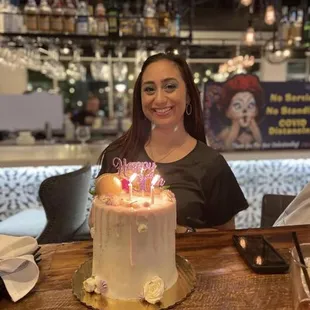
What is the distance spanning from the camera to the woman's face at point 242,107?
3139 millimetres

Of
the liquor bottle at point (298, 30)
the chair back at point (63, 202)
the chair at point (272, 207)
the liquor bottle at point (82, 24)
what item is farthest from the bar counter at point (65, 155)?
the liquor bottle at point (298, 30)

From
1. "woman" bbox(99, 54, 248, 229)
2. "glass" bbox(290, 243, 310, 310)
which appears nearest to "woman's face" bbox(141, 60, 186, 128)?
"woman" bbox(99, 54, 248, 229)

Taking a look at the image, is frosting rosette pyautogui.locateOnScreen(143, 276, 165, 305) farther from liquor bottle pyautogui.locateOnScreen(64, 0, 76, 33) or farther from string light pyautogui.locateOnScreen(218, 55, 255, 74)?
string light pyautogui.locateOnScreen(218, 55, 255, 74)

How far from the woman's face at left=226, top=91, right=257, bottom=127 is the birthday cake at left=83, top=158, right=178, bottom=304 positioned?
2.31 metres

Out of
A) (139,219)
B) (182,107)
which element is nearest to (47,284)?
(139,219)

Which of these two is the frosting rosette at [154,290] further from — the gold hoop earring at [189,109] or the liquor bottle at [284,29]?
the liquor bottle at [284,29]

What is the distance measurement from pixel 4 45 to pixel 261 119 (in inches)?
101

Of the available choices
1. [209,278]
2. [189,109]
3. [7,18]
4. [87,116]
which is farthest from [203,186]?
[87,116]

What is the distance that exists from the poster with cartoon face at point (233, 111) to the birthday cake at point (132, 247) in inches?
89.8

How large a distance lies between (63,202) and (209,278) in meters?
1.28

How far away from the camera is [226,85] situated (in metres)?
3.12

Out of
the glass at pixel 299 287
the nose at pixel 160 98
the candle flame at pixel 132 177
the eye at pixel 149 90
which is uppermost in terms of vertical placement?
the eye at pixel 149 90

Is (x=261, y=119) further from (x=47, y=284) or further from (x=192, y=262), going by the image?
Answer: (x=47, y=284)

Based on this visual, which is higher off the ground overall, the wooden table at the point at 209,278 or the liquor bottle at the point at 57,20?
the liquor bottle at the point at 57,20
